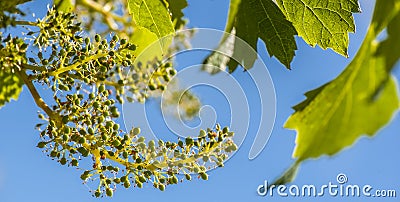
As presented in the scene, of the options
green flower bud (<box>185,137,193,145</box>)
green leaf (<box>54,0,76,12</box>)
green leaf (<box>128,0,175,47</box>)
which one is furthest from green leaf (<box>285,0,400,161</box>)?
green leaf (<box>54,0,76,12</box>)

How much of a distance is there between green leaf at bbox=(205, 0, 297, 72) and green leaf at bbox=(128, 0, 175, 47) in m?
0.28

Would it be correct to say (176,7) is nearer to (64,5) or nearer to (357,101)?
(64,5)

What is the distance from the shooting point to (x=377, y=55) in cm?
102

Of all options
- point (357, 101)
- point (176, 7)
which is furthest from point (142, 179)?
point (357, 101)

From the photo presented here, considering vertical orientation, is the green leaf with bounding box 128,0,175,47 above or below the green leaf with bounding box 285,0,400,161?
above

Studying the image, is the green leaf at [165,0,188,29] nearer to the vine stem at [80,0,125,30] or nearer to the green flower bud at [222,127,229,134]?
the green flower bud at [222,127,229,134]

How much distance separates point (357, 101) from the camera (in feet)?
3.38

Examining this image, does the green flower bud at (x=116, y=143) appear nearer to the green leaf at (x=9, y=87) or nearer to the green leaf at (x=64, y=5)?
the green leaf at (x=9, y=87)

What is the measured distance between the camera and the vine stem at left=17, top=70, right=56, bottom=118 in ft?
5.94

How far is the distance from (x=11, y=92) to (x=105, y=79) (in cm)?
29

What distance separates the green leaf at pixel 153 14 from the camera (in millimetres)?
1939

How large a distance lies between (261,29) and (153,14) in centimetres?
45

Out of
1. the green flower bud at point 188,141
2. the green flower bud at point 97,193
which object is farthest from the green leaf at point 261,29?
the green flower bud at point 97,193

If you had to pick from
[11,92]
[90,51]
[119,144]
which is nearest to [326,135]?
[119,144]
